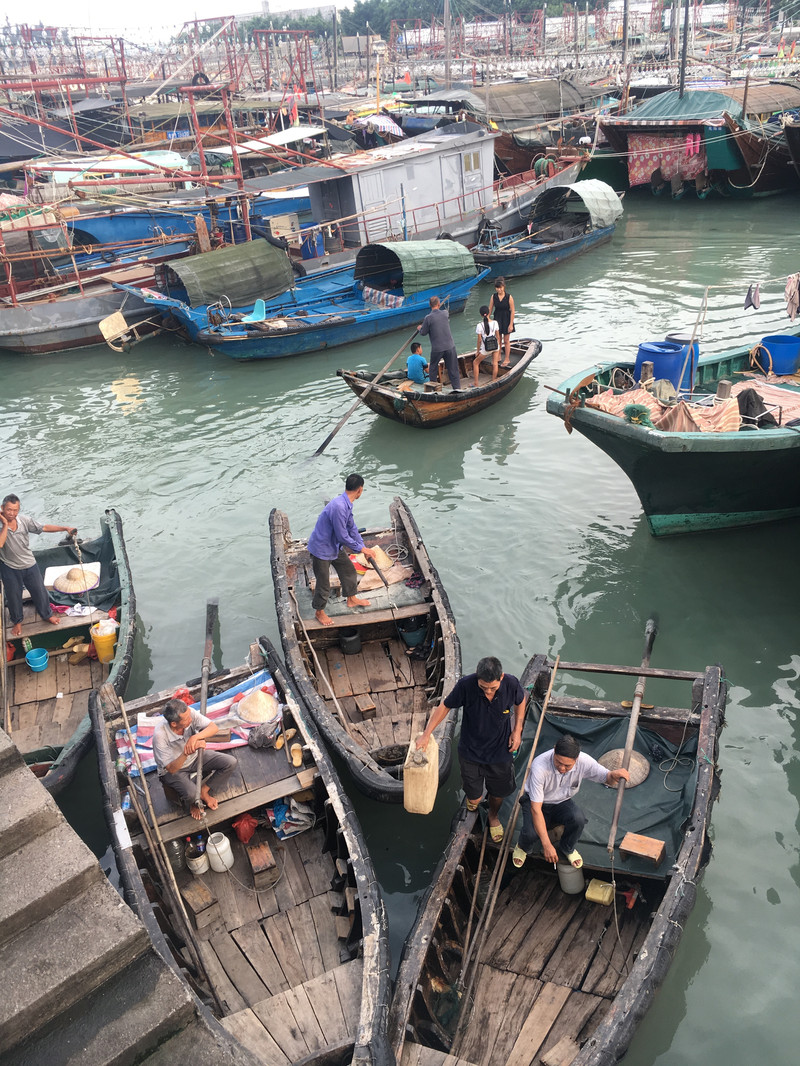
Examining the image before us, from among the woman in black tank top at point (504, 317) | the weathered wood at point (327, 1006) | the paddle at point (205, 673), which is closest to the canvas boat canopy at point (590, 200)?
the woman in black tank top at point (504, 317)

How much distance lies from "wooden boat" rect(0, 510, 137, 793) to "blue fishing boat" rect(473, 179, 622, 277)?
50.2 ft

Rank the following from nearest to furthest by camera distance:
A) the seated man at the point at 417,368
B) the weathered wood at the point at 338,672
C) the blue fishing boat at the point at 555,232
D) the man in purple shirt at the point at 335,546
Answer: the weathered wood at the point at 338,672 → the man in purple shirt at the point at 335,546 → the seated man at the point at 417,368 → the blue fishing boat at the point at 555,232

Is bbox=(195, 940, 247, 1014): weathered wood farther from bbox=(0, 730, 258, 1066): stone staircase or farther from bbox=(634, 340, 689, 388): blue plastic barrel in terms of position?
bbox=(634, 340, 689, 388): blue plastic barrel

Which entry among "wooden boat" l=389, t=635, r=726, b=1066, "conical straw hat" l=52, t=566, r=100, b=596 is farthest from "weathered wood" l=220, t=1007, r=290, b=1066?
"conical straw hat" l=52, t=566, r=100, b=596

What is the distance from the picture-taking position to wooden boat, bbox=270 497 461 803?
22.1ft

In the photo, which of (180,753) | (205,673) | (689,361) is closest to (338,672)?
(205,673)

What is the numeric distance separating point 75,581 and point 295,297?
38.5ft

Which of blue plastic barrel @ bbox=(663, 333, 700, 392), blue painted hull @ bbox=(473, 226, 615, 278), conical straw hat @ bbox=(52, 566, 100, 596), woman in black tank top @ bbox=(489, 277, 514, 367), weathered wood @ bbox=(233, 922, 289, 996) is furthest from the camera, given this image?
blue painted hull @ bbox=(473, 226, 615, 278)

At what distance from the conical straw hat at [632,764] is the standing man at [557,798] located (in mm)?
437

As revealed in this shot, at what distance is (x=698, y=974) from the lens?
18.1ft

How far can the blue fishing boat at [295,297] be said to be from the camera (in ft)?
56.3

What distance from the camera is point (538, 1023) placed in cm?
478

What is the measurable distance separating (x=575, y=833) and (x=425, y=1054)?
173cm

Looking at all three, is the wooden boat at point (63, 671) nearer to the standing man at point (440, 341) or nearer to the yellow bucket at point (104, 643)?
the yellow bucket at point (104, 643)
